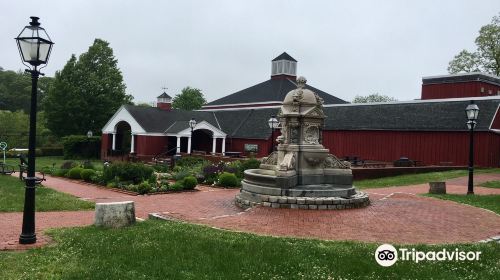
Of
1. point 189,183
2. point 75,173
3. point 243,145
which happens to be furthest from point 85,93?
point 189,183

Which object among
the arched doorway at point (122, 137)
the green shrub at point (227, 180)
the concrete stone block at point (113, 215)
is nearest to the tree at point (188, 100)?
the arched doorway at point (122, 137)

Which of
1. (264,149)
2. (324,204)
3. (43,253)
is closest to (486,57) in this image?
(264,149)

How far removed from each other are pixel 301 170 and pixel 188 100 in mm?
61617

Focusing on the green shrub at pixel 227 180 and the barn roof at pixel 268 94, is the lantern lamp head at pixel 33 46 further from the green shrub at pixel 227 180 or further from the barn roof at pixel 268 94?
the barn roof at pixel 268 94

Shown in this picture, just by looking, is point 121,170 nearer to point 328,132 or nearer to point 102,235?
point 102,235

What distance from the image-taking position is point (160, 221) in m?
10.1

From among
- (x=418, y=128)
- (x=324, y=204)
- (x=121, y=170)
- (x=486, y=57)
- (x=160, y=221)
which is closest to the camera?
(x=160, y=221)

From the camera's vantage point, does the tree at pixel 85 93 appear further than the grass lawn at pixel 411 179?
Yes

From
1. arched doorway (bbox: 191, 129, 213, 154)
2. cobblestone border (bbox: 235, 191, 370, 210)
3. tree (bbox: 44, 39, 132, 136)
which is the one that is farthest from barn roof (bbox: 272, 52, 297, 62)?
cobblestone border (bbox: 235, 191, 370, 210)

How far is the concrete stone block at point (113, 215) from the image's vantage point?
359 inches

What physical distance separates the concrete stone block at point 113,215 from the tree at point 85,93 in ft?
125

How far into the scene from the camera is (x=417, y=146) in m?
30.5

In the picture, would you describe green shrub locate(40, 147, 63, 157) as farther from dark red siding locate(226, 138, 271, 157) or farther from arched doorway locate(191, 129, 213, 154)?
dark red siding locate(226, 138, 271, 157)

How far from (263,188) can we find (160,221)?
150 inches
